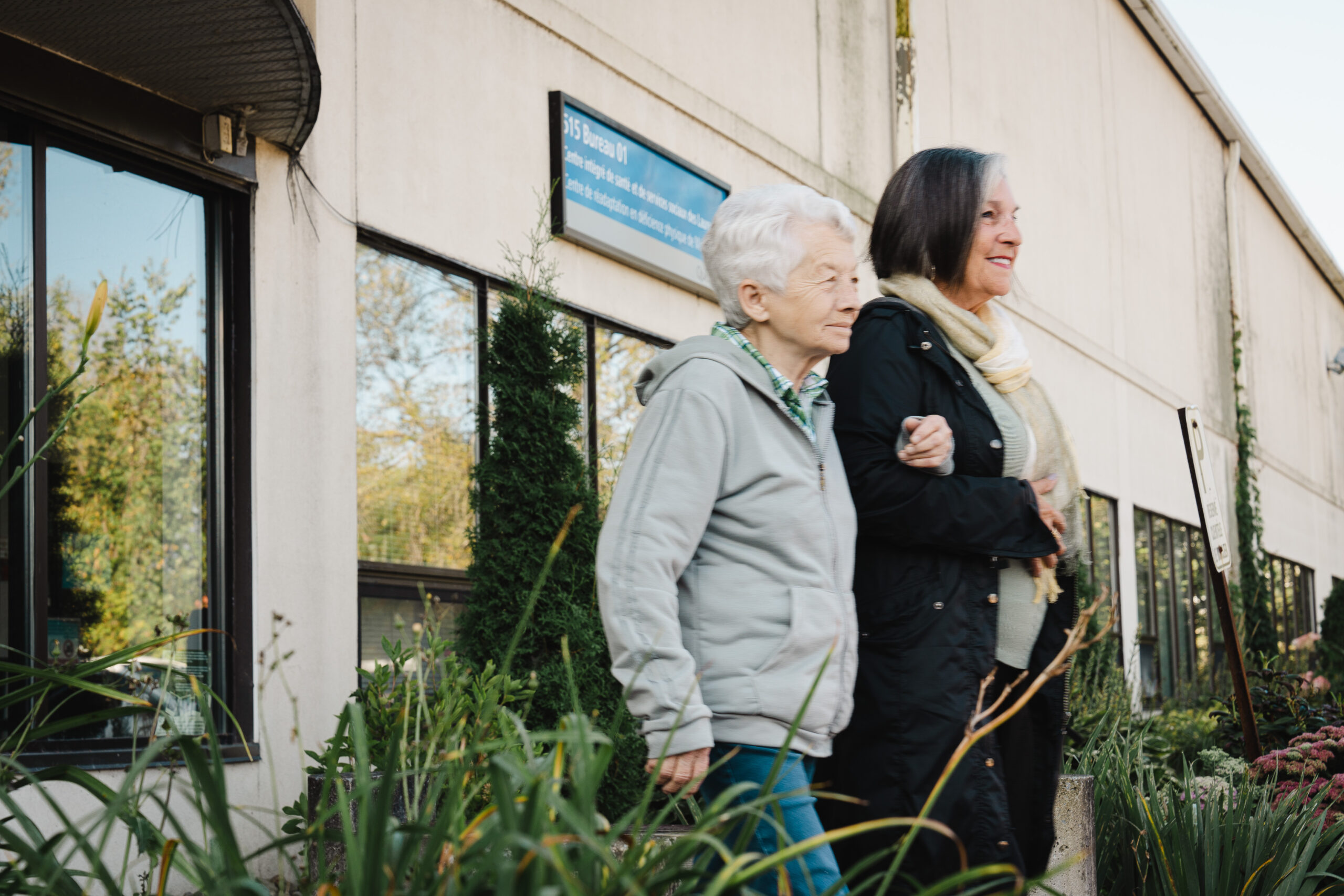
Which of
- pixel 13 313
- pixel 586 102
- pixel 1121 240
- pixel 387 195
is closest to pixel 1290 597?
pixel 1121 240

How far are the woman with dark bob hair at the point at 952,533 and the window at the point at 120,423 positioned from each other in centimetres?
321

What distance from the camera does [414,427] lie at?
6762 mm

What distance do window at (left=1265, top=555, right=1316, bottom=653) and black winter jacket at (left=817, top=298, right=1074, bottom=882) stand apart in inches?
754

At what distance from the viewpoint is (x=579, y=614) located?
5875 mm

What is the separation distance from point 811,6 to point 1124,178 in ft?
30.5

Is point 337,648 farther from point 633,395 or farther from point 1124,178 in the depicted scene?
point 1124,178

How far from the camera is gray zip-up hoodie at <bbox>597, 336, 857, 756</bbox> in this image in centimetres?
223

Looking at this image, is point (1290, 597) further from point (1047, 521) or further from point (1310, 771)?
point (1047, 521)

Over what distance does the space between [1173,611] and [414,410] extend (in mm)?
14112

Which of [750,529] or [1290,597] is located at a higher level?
[750,529]

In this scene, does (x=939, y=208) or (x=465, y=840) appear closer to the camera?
(x=465, y=840)

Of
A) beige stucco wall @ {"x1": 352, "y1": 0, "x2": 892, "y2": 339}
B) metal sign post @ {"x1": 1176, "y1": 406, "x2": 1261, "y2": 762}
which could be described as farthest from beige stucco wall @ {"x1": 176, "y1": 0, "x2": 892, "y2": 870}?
metal sign post @ {"x1": 1176, "y1": 406, "x2": 1261, "y2": 762}

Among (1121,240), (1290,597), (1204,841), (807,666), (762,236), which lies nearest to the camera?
(807,666)

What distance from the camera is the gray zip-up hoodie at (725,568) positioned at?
223cm
